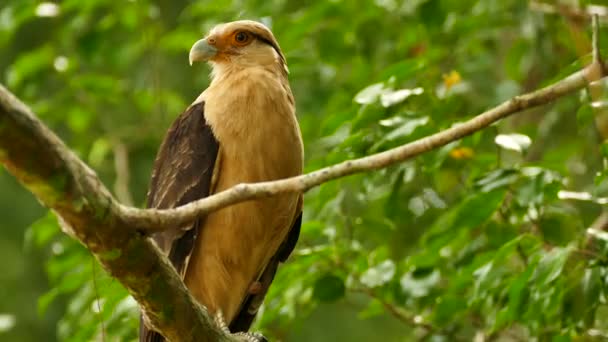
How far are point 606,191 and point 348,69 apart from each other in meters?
3.26

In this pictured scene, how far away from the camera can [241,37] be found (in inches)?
200

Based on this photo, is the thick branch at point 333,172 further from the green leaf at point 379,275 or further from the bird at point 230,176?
the green leaf at point 379,275

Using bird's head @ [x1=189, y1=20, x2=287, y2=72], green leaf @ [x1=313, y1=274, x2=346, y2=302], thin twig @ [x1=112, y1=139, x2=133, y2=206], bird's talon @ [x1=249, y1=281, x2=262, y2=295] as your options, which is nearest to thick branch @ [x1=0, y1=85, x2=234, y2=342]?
green leaf @ [x1=313, y1=274, x2=346, y2=302]

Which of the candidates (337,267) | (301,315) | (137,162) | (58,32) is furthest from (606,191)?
(137,162)

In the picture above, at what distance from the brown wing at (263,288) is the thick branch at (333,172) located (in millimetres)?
1979

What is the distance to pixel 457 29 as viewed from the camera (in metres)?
5.84

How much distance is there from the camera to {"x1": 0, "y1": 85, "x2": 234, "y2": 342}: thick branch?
2.44 metres

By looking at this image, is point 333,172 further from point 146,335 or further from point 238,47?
point 238,47

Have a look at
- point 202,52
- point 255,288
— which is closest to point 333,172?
point 255,288

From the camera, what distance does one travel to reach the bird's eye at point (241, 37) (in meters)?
5.06

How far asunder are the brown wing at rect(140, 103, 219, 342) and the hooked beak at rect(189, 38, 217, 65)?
356 mm

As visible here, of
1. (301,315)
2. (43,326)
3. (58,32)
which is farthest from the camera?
(43,326)

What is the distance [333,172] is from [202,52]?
87.0 inches

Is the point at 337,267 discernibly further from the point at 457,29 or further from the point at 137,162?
the point at 137,162
